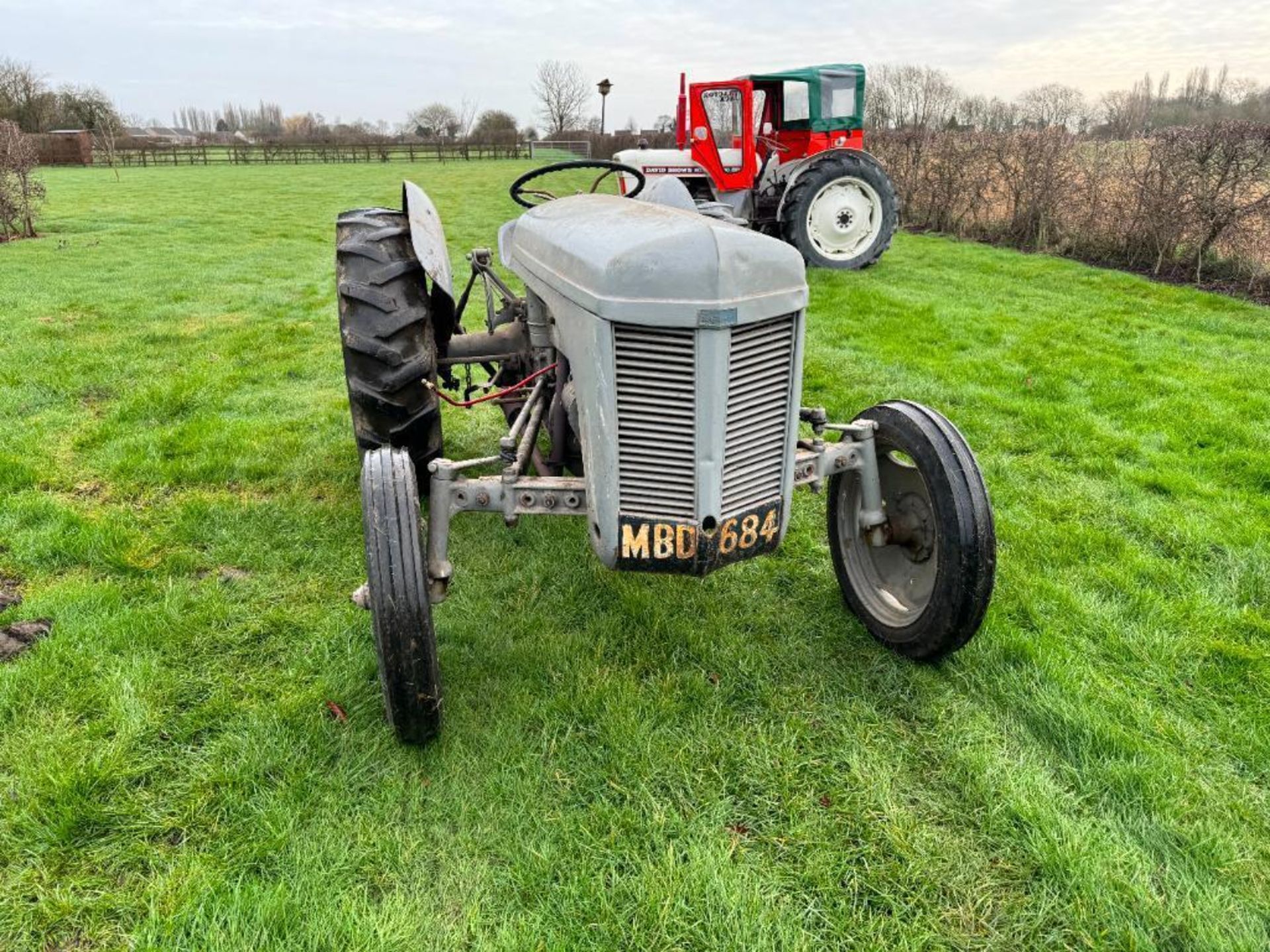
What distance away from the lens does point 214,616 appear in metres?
2.98

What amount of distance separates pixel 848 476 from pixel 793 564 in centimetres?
55

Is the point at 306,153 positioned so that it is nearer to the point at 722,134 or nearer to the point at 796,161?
the point at 722,134

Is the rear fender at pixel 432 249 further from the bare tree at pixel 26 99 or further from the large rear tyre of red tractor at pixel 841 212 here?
the bare tree at pixel 26 99

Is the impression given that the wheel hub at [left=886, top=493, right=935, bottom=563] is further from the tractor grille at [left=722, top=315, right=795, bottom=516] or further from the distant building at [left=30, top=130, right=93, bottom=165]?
the distant building at [left=30, top=130, right=93, bottom=165]

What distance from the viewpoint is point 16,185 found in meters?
12.6

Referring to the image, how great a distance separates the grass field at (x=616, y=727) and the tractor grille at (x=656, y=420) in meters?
0.73

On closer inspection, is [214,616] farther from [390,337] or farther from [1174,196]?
[1174,196]

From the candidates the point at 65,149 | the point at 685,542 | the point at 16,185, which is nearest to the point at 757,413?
the point at 685,542

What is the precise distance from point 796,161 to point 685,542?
329 inches

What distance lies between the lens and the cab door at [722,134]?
9539mm

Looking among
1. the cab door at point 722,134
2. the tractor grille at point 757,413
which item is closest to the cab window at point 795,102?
the cab door at point 722,134

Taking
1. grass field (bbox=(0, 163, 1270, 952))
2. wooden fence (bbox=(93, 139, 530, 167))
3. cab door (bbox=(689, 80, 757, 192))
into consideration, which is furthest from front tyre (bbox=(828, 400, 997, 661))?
wooden fence (bbox=(93, 139, 530, 167))

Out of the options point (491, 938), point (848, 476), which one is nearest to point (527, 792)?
point (491, 938)

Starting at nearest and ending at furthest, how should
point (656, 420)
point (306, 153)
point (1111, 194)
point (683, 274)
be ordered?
point (683, 274)
point (656, 420)
point (1111, 194)
point (306, 153)
